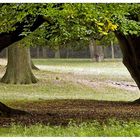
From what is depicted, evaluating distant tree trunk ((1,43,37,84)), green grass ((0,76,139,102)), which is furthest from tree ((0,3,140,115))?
distant tree trunk ((1,43,37,84))

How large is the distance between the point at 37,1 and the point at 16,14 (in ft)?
3.44

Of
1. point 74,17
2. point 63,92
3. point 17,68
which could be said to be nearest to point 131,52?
point 63,92

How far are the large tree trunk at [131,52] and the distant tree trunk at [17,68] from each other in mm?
9463

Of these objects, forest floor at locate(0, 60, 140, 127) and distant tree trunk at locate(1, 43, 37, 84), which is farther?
distant tree trunk at locate(1, 43, 37, 84)

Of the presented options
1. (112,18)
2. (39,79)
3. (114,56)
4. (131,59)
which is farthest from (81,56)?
(112,18)

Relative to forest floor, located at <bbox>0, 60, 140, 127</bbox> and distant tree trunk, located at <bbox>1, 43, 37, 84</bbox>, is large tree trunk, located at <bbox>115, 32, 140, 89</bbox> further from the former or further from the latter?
distant tree trunk, located at <bbox>1, 43, 37, 84</bbox>

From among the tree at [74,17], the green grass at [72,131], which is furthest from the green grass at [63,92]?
the green grass at [72,131]

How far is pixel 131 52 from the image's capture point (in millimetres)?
17578

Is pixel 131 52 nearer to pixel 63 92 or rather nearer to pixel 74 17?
pixel 63 92

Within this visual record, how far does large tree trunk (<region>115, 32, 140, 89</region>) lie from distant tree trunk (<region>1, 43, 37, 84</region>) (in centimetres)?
946

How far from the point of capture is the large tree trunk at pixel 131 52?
17.1 metres

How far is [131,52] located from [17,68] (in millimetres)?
10136

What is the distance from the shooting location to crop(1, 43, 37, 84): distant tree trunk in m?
26.4

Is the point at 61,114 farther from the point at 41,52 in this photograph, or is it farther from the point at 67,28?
the point at 41,52
